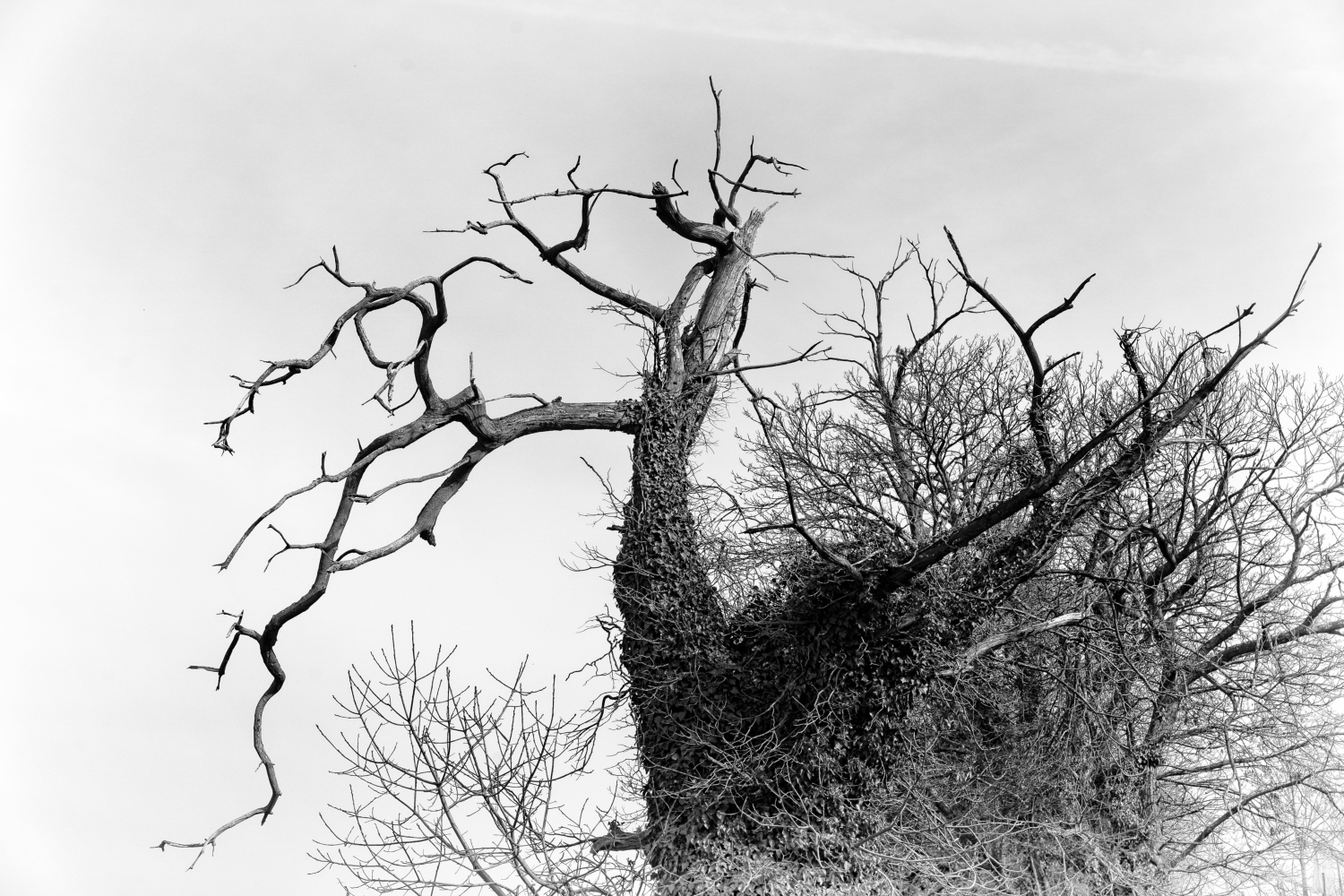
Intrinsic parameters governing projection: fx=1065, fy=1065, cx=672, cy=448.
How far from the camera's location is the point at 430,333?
10.7m

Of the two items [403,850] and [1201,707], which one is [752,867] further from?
[1201,707]

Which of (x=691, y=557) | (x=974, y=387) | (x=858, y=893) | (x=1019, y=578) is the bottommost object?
(x=858, y=893)

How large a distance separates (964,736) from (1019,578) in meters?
3.39

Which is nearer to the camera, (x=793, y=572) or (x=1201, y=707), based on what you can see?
(x=793, y=572)

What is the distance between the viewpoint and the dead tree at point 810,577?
32.2 feet

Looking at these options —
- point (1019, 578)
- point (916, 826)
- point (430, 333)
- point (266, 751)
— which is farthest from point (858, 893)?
point (430, 333)

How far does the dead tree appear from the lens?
9.80 metres

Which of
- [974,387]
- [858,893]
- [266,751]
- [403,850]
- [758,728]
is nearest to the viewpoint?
[403,850]

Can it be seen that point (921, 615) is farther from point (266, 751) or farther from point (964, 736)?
point (266, 751)

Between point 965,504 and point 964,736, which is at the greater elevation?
point 965,504

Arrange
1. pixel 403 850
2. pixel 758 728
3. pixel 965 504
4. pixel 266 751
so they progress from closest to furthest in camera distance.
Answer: pixel 403 850
pixel 266 751
pixel 758 728
pixel 965 504

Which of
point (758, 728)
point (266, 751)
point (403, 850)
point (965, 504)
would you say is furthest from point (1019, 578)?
point (266, 751)

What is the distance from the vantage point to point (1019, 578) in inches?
418

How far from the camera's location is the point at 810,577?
34.2ft
